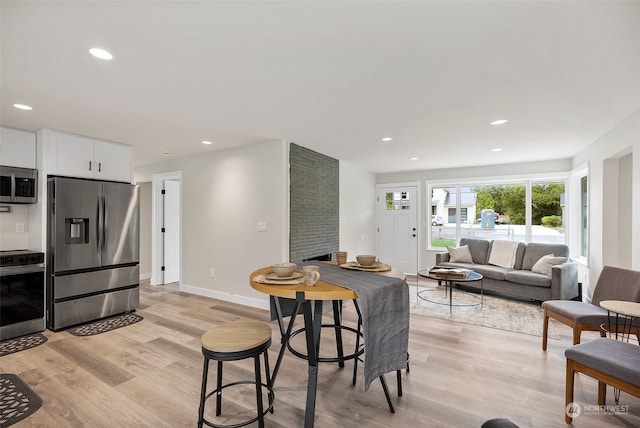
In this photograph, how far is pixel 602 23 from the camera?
167 cm

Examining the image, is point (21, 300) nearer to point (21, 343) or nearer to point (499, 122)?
point (21, 343)

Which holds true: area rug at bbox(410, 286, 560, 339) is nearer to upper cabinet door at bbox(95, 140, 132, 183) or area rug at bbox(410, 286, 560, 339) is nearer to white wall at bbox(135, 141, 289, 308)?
white wall at bbox(135, 141, 289, 308)

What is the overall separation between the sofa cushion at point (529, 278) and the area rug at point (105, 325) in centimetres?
538

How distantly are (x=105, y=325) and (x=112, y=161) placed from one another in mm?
2138

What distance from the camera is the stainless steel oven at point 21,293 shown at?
316 centimetres

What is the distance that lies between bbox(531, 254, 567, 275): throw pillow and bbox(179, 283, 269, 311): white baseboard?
4229 mm

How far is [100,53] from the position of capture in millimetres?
1954

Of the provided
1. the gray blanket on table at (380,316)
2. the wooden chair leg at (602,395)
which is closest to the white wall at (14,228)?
the gray blanket on table at (380,316)

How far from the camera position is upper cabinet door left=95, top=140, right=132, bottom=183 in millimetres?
3980

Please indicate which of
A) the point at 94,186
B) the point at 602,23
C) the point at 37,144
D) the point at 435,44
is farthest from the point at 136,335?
the point at 602,23

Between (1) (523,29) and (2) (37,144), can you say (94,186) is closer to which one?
(2) (37,144)

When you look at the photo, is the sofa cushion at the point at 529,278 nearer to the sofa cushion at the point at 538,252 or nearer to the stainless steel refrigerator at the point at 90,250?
the sofa cushion at the point at 538,252

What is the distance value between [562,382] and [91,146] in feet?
18.2

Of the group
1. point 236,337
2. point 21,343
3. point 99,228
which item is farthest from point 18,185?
point 236,337
